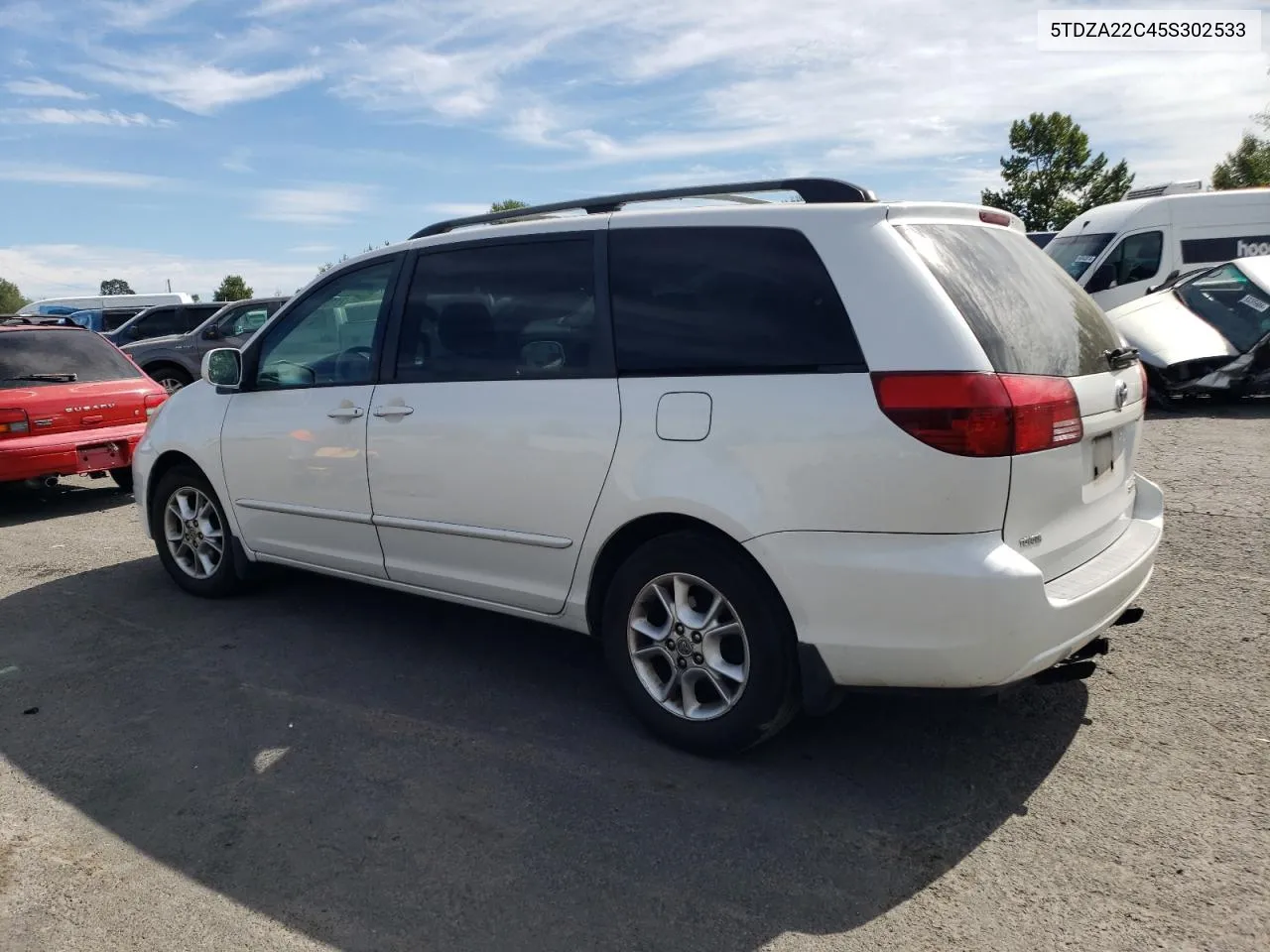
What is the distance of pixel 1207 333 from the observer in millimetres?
11055

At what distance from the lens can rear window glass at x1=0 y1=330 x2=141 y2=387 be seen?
8.35 meters

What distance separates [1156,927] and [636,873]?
4.40 ft

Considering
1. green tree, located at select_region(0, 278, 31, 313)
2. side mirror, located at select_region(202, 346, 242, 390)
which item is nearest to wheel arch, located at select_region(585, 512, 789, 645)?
side mirror, located at select_region(202, 346, 242, 390)

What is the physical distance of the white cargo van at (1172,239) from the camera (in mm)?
14859

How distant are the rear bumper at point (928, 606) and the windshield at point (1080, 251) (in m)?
13.9

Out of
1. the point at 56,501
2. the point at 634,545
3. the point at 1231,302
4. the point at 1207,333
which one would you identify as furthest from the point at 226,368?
the point at 1231,302

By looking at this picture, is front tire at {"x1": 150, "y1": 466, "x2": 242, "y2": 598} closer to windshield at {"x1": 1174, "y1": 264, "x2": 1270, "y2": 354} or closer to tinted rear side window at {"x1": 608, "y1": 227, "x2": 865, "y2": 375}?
tinted rear side window at {"x1": 608, "y1": 227, "x2": 865, "y2": 375}

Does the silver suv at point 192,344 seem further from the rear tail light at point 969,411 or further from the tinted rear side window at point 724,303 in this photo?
the rear tail light at point 969,411

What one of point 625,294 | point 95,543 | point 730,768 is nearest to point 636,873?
point 730,768

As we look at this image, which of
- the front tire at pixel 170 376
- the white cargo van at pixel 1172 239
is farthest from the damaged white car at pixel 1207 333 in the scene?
the front tire at pixel 170 376

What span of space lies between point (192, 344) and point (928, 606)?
1522cm

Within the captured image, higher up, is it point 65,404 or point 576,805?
point 65,404

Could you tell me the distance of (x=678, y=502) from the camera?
3.40 metres

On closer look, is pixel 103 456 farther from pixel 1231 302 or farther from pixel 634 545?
pixel 1231 302
